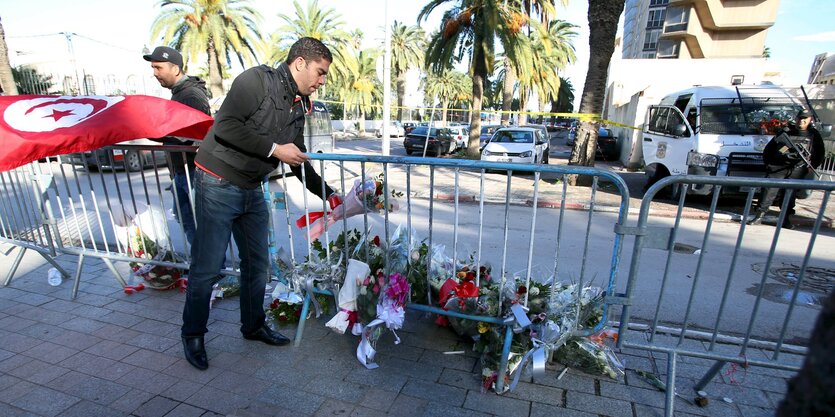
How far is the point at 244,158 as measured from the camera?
264 cm

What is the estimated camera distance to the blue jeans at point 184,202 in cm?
375

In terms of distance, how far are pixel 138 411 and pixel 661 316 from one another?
4.04m

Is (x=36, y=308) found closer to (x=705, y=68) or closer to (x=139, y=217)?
(x=139, y=217)

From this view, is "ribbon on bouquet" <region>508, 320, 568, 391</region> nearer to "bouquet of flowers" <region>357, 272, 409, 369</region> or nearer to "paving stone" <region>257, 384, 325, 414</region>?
"bouquet of flowers" <region>357, 272, 409, 369</region>

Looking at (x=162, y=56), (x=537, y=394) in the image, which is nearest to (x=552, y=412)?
(x=537, y=394)

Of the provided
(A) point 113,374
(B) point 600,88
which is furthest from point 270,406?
(B) point 600,88

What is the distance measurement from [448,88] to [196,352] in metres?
57.0

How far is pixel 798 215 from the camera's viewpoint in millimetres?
7977

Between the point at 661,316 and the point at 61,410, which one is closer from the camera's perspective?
the point at 61,410

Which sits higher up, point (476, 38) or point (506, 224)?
point (476, 38)

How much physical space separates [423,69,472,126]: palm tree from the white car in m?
38.4

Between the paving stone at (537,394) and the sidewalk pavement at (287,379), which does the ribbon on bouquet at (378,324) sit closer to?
the sidewalk pavement at (287,379)

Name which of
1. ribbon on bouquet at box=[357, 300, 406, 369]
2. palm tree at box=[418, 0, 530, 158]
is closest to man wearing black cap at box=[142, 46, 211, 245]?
ribbon on bouquet at box=[357, 300, 406, 369]

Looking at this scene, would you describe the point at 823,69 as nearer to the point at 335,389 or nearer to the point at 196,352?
the point at 335,389
